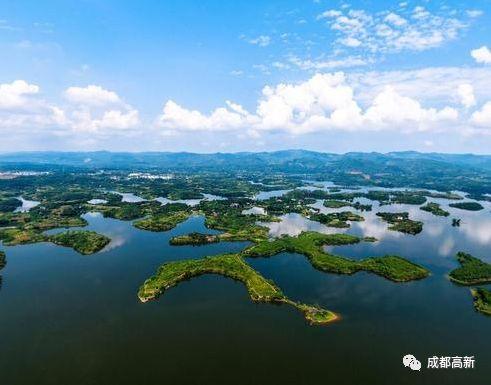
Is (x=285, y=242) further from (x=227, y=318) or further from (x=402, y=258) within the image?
(x=227, y=318)

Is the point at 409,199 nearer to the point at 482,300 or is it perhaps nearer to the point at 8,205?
the point at 482,300

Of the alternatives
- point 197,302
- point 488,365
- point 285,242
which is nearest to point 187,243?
point 285,242

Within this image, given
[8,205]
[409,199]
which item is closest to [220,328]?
[8,205]

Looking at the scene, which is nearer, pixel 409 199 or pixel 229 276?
pixel 229 276

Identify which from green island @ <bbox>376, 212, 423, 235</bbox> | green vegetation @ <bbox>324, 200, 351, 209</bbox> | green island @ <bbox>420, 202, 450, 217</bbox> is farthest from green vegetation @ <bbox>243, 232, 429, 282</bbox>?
green island @ <bbox>420, 202, 450, 217</bbox>

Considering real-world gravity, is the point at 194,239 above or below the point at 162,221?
below

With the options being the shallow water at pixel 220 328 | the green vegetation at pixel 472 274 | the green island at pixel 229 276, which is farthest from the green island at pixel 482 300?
the green island at pixel 229 276

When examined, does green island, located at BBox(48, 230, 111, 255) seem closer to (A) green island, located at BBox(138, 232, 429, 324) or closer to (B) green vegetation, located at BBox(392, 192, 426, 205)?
(A) green island, located at BBox(138, 232, 429, 324)

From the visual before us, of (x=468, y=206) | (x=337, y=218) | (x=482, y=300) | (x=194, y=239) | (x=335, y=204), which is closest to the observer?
(x=482, y=300)
